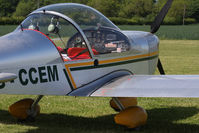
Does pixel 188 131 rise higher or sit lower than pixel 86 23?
lower

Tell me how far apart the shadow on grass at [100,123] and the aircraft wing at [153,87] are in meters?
0.73

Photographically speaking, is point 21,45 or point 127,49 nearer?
point 21,45

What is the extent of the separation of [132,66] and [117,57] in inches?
17.9

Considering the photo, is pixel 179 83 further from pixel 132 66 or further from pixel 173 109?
pixel 173 109

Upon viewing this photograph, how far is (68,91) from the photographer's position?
576 cm

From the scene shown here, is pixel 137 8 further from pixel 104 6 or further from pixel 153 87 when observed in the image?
pixel 153 87

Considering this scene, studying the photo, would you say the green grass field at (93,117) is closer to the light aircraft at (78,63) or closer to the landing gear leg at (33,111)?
the landing gear leg at (33,111)

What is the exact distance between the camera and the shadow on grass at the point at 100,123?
6.18 metres

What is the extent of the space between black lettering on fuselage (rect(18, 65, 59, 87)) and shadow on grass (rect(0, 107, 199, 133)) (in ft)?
3.26

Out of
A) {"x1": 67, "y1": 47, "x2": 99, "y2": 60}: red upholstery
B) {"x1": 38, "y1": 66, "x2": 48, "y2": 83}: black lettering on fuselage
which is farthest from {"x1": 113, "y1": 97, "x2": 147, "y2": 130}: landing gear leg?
{"x1": 38, "y1": 66, "x2": 48, "y2": 83}: black lettering on fuselage

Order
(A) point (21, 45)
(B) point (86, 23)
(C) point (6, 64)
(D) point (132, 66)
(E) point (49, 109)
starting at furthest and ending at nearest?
(E) point (49, 109)
(D) point (132, 66)
(B) point (86, 23)
(A) point (21, 45)
(C) point (6, 64)

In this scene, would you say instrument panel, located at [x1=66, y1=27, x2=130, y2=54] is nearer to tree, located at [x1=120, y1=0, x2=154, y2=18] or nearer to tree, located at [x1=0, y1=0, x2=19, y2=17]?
tree, located at [x1=0, y1=0, x2=19, y2=17]

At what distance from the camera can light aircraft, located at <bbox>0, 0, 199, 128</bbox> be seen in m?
5.34

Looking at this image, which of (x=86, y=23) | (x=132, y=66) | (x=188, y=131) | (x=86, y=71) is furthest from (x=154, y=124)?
(x=86, y=23)
